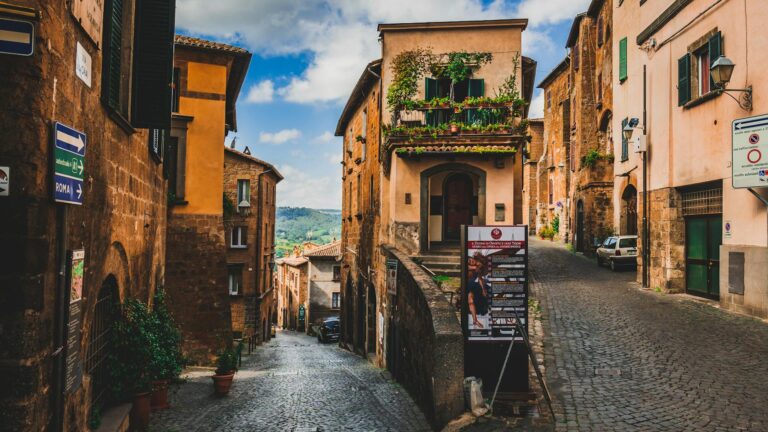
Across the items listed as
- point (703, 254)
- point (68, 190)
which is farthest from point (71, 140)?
point (703, 254)

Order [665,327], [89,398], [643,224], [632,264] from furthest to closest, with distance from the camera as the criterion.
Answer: [632,264]
[643,224]
[665,327]
[89,398]

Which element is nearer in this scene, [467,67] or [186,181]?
[186,181]

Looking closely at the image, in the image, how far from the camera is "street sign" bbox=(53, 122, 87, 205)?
15.8 feet

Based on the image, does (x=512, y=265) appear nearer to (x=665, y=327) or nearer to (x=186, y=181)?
(x=665, y=327)

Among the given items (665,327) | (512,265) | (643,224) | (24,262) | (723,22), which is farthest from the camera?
(643,224)

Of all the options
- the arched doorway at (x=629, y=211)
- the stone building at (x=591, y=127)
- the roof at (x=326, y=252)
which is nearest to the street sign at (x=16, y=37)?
the arched doorway at (x=629, y=211)

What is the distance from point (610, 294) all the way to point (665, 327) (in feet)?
12.9

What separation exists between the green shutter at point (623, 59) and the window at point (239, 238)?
20.1m

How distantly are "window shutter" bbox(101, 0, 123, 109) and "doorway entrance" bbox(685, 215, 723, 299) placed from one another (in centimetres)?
1272

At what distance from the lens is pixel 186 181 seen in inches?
619

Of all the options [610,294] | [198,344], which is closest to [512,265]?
[610,294]

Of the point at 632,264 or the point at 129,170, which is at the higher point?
the point at 129,170

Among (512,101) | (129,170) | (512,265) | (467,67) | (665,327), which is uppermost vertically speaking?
(467,67)

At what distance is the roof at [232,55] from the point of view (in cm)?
1562
